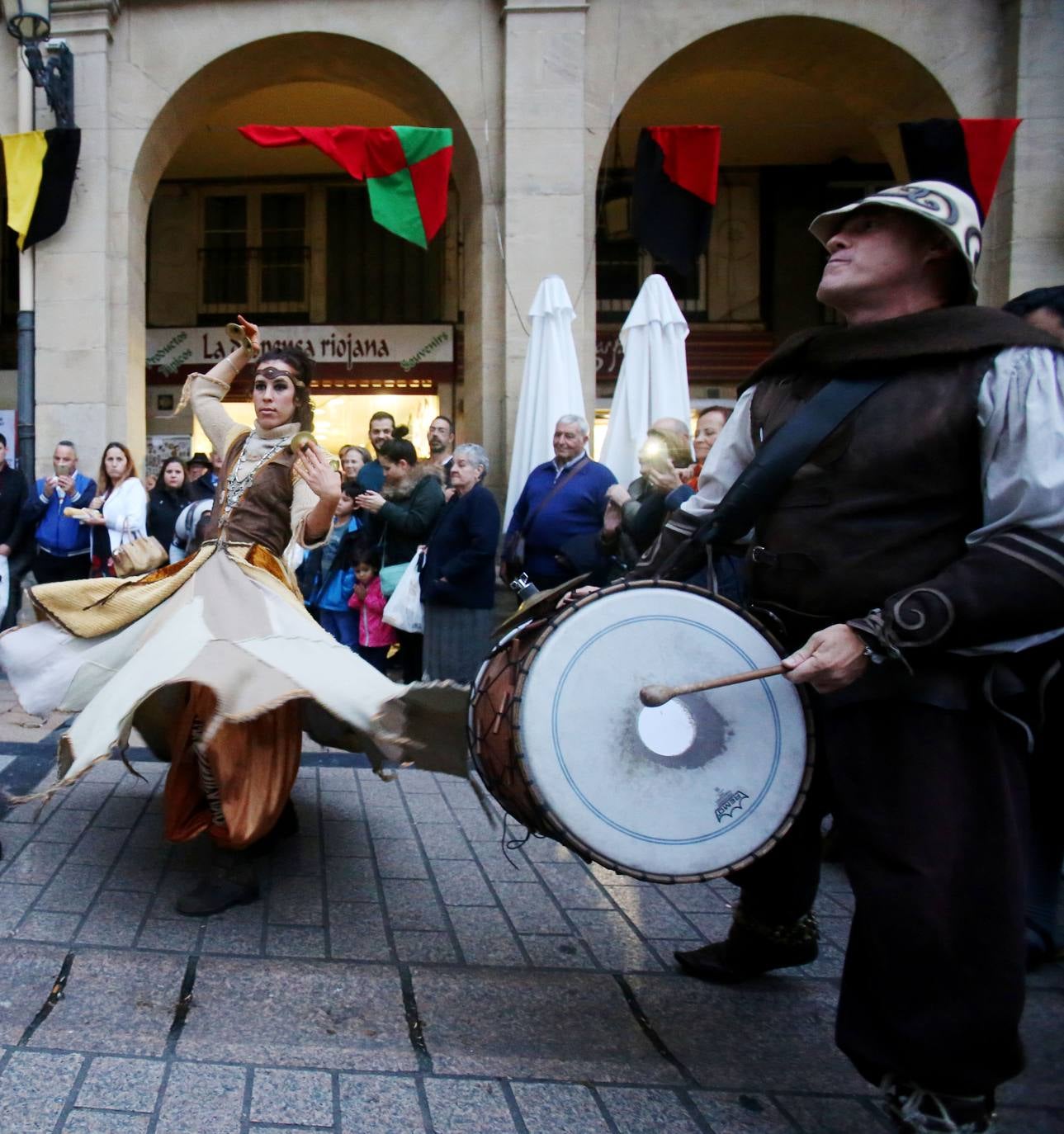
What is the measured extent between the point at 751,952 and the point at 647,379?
17.5 ft

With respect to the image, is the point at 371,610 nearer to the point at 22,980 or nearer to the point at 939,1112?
the point at 22,980

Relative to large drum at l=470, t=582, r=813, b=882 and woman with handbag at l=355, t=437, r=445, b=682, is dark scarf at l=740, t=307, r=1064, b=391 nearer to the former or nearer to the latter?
large drum at l=470, t=582, r=813, b=882

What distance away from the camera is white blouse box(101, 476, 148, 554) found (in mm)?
7664

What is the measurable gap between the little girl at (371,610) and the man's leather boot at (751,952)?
440 cm

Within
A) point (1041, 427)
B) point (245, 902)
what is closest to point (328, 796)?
point (245, 902)

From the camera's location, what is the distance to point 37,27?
28.6ft

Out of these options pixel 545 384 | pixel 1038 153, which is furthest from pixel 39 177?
pixel 1038 153

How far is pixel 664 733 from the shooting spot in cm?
220

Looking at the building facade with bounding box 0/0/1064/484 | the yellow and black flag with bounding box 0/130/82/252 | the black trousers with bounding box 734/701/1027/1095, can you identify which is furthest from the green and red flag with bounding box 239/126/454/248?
the black trousers with bounding box 734/701/1027/1095

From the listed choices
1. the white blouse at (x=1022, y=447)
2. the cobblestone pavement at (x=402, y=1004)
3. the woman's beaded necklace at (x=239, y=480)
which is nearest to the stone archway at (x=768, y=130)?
the woman's beaded necklace at (x=239, y=480)

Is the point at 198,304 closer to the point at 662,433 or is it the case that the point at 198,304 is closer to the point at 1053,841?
the point at 662,433

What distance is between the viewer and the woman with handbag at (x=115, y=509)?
7.67m

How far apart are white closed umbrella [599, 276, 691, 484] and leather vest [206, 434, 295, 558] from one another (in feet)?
13.2

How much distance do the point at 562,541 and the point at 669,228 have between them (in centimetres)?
394
